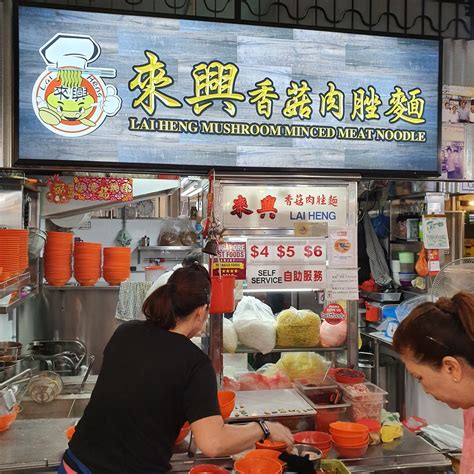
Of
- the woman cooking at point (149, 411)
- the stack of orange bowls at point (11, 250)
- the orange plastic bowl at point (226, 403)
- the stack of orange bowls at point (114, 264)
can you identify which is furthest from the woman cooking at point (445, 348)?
the stack of orange bowls at point (114, 264)

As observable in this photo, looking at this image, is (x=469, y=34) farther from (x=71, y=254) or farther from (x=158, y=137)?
(x=71, y=254)

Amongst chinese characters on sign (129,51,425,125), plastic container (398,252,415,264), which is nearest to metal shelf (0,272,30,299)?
chinese characters on sign (129,51,425,125)

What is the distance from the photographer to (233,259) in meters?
3.08

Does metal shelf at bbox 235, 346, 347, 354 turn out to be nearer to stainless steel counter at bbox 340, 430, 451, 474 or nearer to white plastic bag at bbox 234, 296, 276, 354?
white plastic bag at bbox 234, 296, 276, 354

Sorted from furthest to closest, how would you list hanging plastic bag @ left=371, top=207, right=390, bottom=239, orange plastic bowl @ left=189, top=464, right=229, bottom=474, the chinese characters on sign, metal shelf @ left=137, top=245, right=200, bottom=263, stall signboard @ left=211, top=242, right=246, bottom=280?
1. metal shelf @ left=137, top=245, right=200, bottom=263
2. hanging plastic bag @ left=371, top=207, right=390, bottom=239
3. stall signboard @ left=211, top=242, right=246, bottom=280
4. the chinese characters on sign
5. orange plastic bowl @ left=189, top=464, right=229, bottom=474

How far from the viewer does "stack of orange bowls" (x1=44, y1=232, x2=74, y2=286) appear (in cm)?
343

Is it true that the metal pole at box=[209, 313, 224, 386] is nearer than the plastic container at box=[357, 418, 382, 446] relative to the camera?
No

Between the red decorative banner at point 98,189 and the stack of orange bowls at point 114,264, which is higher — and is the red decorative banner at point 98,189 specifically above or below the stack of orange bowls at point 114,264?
above

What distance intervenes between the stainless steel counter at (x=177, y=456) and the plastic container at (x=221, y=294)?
0.77 meters

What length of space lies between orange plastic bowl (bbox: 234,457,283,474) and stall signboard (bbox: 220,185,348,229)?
138 centimetres

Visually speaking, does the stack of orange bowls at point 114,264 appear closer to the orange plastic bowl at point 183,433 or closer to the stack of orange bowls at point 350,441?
the orange plastic bowl at point 183,433

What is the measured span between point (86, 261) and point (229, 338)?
1.20m

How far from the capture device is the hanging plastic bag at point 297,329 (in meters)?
3.13

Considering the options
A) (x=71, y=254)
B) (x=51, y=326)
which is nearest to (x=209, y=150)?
(x=71, y=254)
